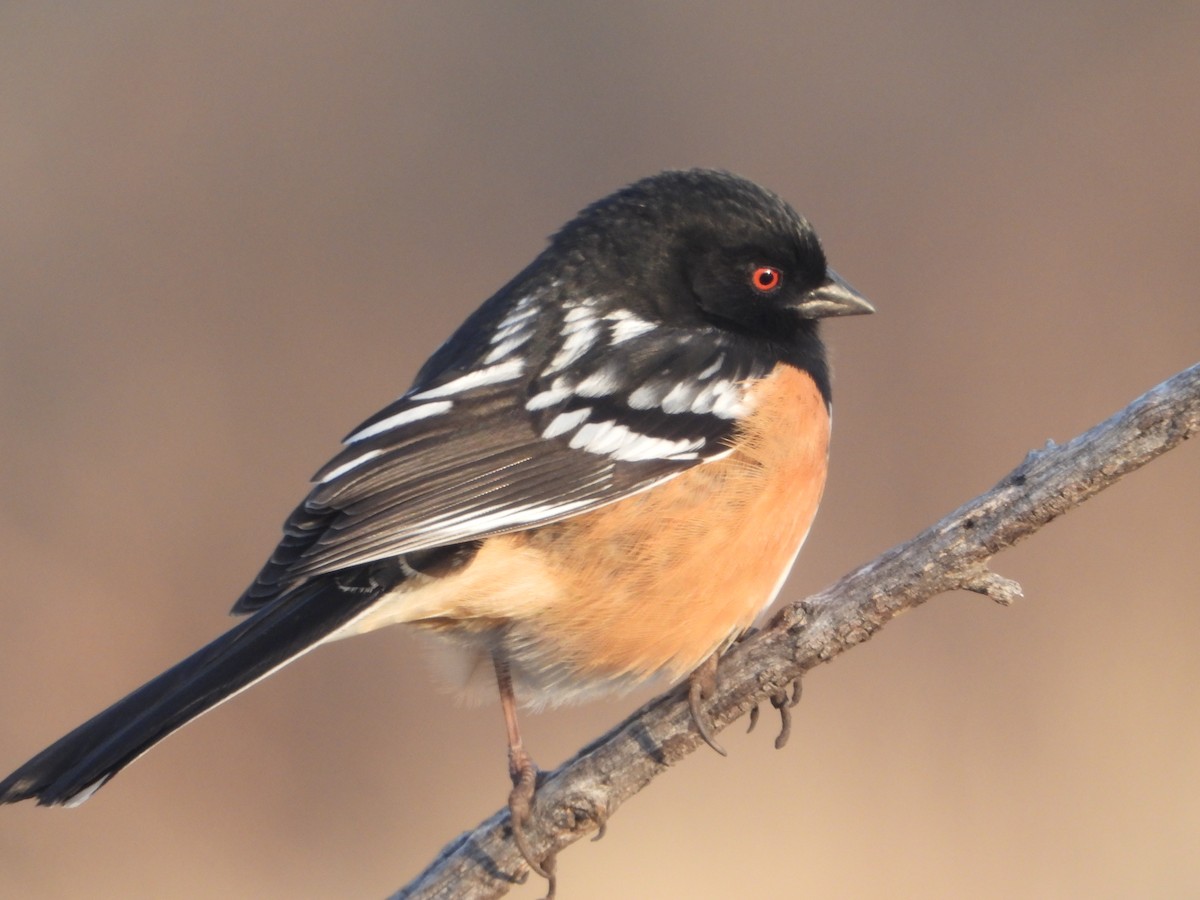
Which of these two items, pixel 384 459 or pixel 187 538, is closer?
pixel 384 459

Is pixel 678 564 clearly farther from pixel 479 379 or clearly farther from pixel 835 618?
pixel 479 379

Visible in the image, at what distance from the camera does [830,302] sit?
12.6 ft

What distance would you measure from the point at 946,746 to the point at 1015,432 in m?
1.62

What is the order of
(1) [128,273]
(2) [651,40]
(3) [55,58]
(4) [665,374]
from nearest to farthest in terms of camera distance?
(4) [665,374] → (1) [128,273] → (3) [55,58] → (2) [651,40]

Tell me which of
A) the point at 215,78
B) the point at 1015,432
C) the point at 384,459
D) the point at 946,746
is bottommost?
the point at 946,746

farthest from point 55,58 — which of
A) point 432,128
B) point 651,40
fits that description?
point 651,40

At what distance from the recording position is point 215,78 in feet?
25.3

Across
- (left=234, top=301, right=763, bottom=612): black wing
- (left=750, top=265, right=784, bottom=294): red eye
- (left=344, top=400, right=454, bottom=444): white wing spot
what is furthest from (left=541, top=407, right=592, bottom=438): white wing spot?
(left=750, top=265, right=784, bottom=294): red eye

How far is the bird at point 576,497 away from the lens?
119 inches

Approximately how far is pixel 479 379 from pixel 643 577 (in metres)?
0.70

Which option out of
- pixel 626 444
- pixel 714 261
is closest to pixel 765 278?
pixel 714 261

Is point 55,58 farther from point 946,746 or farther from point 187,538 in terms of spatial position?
Result: point 946,746

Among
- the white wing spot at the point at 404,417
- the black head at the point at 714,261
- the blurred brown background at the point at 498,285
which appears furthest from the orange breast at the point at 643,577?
the blurred brown background at the point at 498,285

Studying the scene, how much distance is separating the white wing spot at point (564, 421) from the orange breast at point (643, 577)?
0.75 ft
